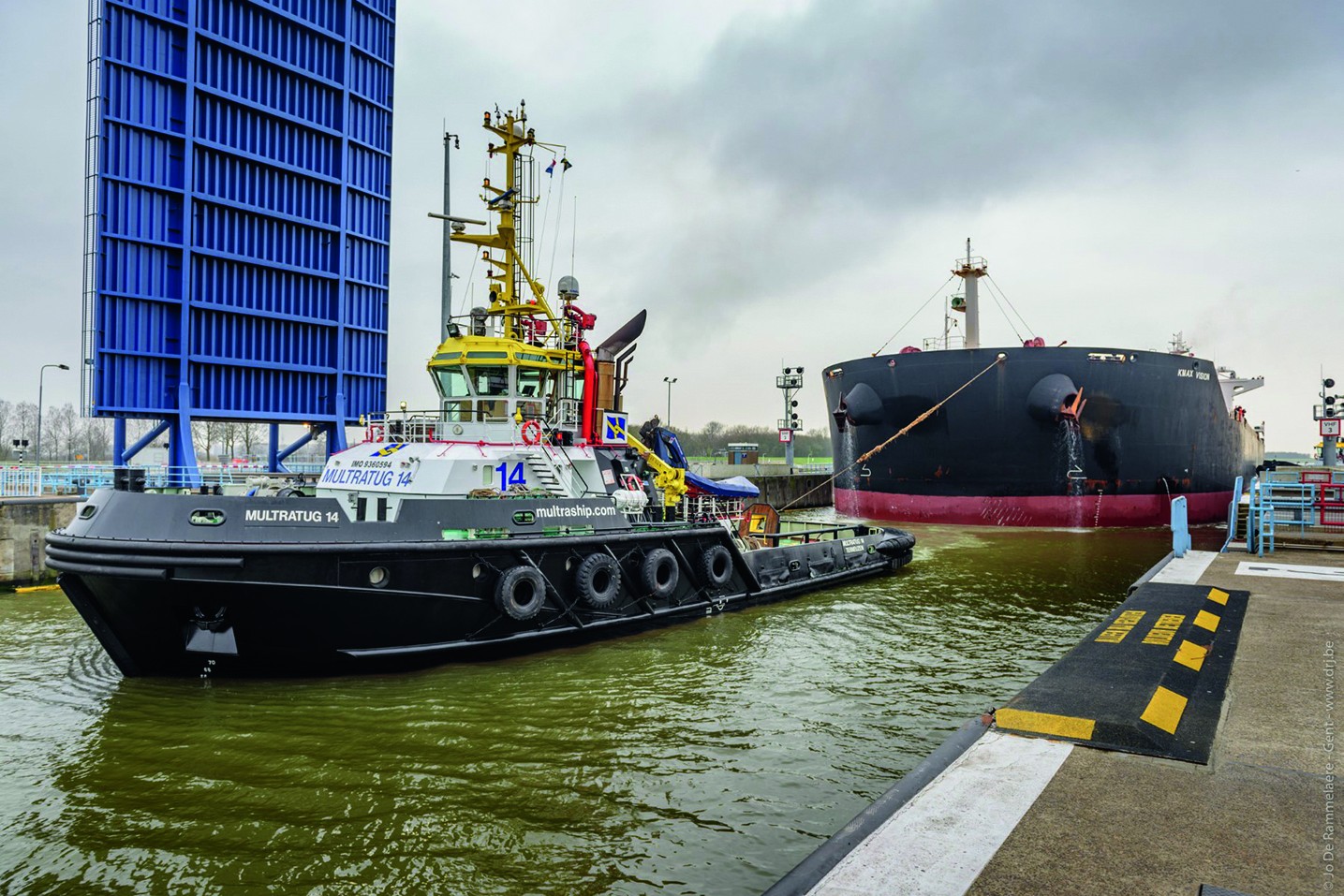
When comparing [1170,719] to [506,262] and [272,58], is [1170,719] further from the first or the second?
[272,58]

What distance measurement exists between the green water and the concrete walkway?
4.08 feet

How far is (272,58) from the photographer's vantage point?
20031 mm

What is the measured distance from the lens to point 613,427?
11984 millimetres

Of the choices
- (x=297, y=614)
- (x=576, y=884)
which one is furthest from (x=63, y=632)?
(x=576, y=884)

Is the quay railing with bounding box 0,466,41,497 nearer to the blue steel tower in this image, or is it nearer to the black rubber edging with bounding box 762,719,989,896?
the blue steel tower

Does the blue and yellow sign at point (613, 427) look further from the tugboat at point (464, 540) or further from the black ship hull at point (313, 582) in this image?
the black ship hull at point (313, 582)

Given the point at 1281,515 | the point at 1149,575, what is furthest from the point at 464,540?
the point at 1281,515

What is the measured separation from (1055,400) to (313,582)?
73.8 ft

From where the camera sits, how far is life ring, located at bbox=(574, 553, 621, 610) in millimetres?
9203

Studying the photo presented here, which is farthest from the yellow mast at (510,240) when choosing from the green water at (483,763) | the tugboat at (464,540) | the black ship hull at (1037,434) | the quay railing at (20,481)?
the black ship hull at (1037,434)

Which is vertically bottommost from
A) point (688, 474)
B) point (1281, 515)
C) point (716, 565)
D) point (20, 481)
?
point (716, 565)

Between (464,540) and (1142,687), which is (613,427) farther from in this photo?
(1142,687)

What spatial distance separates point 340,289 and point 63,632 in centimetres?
1310

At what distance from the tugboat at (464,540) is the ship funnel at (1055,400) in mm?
13980
